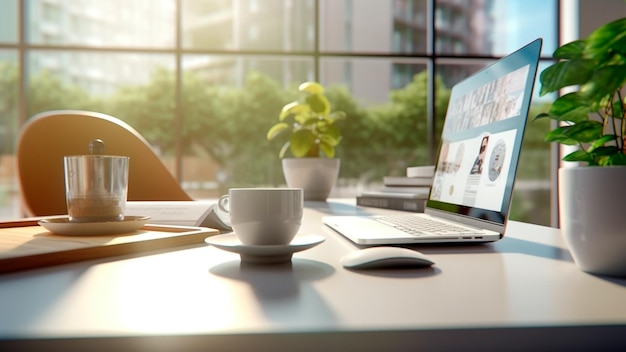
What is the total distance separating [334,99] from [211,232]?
140 inches

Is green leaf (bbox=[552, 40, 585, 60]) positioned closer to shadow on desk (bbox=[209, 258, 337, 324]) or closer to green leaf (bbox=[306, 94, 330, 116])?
shadow on desk (bbox=[209, 258, 337, 324])

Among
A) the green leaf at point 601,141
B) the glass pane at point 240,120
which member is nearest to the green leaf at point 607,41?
the green leaf at point 601,141

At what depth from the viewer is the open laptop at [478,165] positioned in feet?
2.57

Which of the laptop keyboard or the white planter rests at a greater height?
the white planter

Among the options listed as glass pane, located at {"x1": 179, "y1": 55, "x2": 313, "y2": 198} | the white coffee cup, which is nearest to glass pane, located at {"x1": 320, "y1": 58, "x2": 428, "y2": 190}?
glass pane, located at {"x1": 179, "y1": 55, "x2": 313, "y2": 198}

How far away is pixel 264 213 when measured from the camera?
0.63 metres

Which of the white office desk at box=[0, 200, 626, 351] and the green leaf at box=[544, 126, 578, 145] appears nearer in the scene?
the white office desk at box=[0, 200, 626, 351]

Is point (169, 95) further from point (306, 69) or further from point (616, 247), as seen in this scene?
point (616, 247)

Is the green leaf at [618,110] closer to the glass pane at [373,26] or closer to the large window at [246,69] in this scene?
the large window at [246,69]

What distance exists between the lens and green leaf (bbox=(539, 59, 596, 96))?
497 mm

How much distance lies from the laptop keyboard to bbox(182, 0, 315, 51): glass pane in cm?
309

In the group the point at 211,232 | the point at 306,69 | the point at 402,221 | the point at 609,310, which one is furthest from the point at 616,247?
the point at 306,69

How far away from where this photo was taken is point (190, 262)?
2.16 ft

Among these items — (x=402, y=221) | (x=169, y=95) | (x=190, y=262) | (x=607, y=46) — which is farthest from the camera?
(x=169, y=95)
